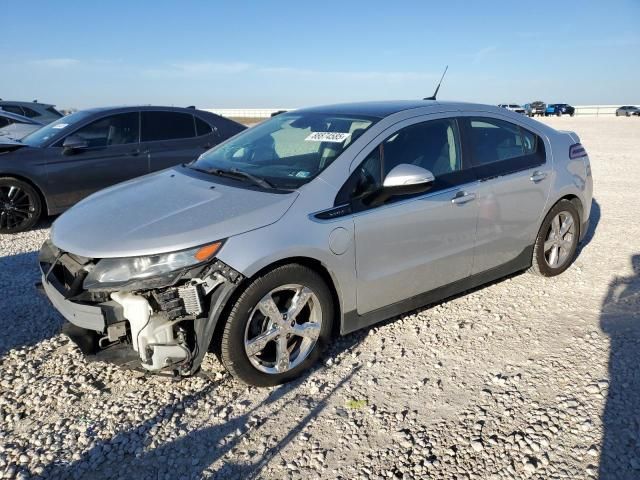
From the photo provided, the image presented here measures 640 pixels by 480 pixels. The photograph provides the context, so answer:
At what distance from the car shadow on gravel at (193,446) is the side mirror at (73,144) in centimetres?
485

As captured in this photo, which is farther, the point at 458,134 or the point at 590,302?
the point at 590,302

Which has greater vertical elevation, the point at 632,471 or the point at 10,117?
the point at 10,117

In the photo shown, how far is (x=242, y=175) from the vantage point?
3.53 meters

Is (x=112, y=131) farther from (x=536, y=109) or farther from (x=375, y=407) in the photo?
(x=536, y=109)

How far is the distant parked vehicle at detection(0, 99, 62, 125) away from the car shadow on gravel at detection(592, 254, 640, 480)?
42.0 ft

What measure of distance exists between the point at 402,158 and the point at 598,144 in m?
17.2

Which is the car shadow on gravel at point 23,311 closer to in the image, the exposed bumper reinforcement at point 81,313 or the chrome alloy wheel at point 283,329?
the exposed bumper reinforcement at point 81,313

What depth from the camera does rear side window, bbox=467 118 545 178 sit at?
3.99 m

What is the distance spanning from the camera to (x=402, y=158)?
141 inches

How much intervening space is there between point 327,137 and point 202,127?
4539 millimetres

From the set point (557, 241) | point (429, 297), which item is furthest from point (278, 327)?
point (557, 241)

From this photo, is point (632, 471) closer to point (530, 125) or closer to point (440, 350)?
point (440, 350)

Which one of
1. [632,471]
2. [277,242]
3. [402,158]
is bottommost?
[632,471]

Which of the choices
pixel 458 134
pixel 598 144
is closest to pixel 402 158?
pixel 458 134
